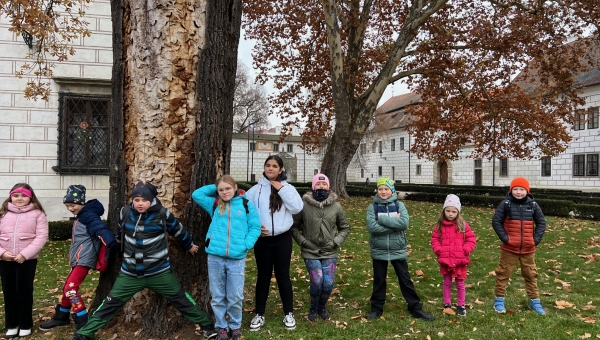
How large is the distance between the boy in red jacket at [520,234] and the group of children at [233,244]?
12 mm

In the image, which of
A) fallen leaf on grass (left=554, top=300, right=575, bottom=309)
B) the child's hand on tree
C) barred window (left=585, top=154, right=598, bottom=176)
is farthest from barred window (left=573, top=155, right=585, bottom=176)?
the child's hand on tree

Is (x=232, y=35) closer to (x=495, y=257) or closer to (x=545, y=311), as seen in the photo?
(x=545, y=311)

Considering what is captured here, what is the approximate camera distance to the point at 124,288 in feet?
12.2

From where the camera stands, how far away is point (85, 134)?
11.3 meters

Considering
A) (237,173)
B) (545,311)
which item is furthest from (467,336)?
(237,173)

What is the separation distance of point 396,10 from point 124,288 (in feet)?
60.3

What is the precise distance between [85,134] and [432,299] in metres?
10.1

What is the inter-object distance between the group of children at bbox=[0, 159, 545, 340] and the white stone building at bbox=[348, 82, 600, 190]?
16.2m

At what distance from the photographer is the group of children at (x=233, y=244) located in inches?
148

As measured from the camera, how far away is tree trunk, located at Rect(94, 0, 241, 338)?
395 centimetres

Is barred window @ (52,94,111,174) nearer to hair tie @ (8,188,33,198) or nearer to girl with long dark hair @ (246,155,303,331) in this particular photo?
hair tie @ (8,188,33,198)

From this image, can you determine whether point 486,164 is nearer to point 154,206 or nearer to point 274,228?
point 274,228

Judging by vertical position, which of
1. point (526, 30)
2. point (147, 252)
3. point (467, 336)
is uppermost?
point (526, 30)

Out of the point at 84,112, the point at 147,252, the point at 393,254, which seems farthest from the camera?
the point at 84,112
